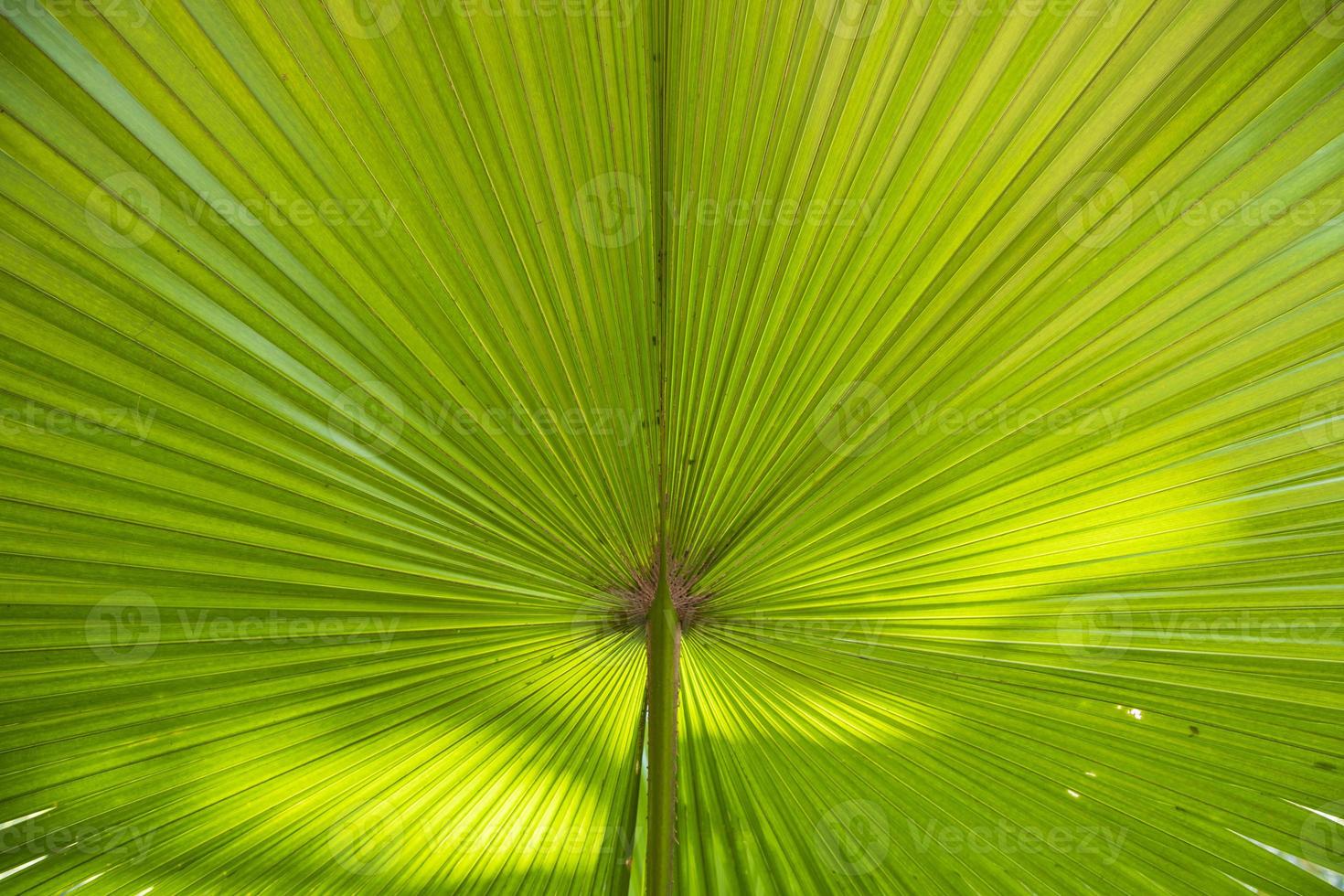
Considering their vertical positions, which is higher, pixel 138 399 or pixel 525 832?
pixel 138 399

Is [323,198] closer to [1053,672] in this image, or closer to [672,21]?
[672,21]

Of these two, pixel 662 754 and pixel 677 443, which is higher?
pixel 677 443

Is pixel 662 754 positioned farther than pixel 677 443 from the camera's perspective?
No

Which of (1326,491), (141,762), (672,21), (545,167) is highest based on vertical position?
(672,21)

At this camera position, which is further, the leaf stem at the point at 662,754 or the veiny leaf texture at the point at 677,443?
the leaf stem at the point at 662,754

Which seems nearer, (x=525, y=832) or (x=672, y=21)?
(x=672, y=21)

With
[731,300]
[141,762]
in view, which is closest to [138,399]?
[141,762]

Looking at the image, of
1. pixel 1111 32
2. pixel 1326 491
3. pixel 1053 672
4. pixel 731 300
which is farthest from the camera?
pixel 1053 672

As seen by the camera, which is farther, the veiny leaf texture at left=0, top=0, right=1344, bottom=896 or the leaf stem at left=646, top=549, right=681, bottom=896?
the leaf stem at left=646, top=549, right=681, bottom=896
